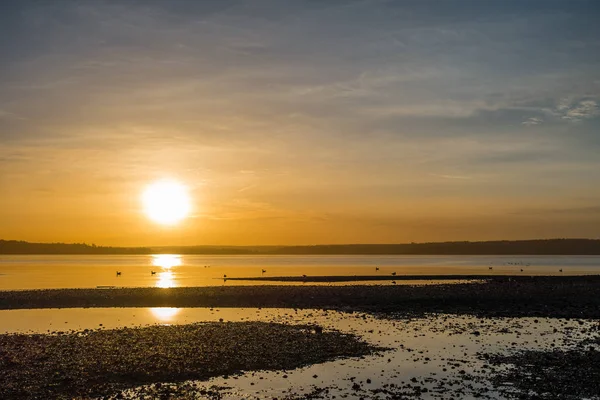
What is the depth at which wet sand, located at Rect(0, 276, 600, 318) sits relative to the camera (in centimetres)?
4531

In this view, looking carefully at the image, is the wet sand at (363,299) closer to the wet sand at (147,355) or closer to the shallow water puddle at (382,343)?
the shallow water puddle at (382,343)

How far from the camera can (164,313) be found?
152 ft

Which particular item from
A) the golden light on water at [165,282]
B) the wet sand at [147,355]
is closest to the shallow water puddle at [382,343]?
the wet sand at [147,355]

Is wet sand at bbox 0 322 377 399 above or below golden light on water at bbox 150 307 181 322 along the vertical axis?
above

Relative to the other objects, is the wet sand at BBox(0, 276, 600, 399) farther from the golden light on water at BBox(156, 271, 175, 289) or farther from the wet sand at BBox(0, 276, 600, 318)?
the golden light on water at BBox(156, 271, 175, 289)

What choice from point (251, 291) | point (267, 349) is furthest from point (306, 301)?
point (267, 349)

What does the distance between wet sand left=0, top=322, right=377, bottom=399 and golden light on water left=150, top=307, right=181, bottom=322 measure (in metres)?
7.49

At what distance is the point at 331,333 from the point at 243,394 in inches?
534

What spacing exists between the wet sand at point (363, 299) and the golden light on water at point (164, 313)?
3024mm

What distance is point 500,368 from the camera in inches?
910

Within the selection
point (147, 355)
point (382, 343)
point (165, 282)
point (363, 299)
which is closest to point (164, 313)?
point (363, 299)

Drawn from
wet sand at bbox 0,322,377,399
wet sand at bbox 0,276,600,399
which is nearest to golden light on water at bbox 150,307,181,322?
wet sand at bbox 0,276,600,399

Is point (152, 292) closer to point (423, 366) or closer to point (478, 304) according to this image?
point (478, 304)

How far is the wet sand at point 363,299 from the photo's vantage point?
4531cm
